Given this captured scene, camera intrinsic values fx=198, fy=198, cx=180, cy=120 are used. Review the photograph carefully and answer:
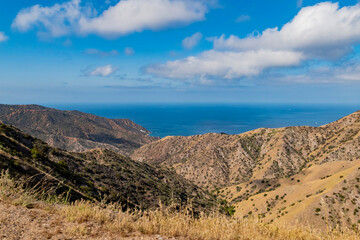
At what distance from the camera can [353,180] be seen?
1742 inches

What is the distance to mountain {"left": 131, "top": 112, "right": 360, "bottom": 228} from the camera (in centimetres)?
5928

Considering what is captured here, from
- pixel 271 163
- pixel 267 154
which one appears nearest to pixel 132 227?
pixel 271 163

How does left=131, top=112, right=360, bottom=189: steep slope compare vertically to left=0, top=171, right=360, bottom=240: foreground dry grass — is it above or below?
below

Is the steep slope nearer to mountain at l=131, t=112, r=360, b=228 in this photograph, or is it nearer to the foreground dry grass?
mountain at l=131, t=112, r=360, b=228

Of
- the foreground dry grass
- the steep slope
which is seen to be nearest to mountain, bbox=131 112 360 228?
the steep slope

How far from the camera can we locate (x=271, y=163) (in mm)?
89875

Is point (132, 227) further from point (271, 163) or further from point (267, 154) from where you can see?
point (267, 154)

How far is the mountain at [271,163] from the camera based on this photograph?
2334 inches

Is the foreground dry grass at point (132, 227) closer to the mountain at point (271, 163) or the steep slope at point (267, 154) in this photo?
the mountain at point (271, 163)

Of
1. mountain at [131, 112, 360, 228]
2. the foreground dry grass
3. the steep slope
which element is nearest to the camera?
the foreground dry grass

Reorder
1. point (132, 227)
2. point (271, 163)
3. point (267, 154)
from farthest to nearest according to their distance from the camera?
point (267, 154), point (271, 163), point (132, 227)

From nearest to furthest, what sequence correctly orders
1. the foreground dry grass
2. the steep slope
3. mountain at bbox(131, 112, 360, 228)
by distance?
the foreground dry grass → mountain at bbox(131, 112, 360, 228) → the steep slope

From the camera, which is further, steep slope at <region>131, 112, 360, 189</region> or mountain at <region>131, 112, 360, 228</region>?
steep slope at <region>131, 112, 360, 189</region>

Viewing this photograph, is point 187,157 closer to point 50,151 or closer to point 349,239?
point 50,151
